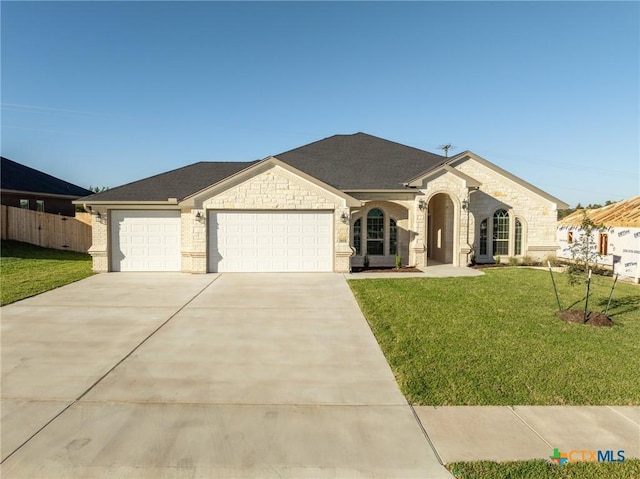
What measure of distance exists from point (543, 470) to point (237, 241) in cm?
1253

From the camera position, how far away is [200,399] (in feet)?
15.1

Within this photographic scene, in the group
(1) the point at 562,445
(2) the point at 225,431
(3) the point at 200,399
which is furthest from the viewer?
(3) the point at 200,399

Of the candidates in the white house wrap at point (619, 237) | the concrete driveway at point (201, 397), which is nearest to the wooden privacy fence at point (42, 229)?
the concrete driveway at point (201, 397)

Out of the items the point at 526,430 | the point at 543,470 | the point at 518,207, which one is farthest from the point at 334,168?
the point at 543,470

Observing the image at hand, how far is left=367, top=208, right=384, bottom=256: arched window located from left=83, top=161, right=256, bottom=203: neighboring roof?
286 inches

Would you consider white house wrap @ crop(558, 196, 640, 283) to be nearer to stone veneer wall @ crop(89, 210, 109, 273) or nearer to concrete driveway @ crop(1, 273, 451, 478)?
concrete driveway @ crop(1, 273, 451, 478)

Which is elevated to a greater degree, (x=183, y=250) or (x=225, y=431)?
(x=183, y=250)

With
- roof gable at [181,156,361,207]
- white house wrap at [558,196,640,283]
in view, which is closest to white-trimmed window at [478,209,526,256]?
white house wrap at [558,196,640,283]

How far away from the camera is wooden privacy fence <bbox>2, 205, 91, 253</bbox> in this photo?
1997 centimetres

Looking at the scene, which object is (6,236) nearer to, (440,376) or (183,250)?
(183,250)

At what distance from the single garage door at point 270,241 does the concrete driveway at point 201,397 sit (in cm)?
559

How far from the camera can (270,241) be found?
1441 centimetres

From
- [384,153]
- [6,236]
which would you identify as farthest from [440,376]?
[6,236]

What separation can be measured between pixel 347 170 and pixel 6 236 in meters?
19.6
